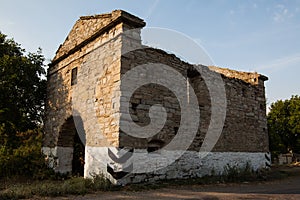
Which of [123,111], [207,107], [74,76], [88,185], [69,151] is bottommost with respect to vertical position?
[88,185]

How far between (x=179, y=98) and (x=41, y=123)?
6586 millimetres

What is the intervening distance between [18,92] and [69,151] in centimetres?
308

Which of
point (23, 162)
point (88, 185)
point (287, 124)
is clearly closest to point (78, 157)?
point (23, 162)

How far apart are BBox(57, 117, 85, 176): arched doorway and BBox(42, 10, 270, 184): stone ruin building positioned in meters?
0.04

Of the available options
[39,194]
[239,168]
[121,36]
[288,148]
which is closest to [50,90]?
[121,36]

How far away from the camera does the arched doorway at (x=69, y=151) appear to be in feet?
34.5

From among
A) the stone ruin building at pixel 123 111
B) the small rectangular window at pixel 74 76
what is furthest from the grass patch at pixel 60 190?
the small rectangular window at pixel 74 76

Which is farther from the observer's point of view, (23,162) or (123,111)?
(23,162)

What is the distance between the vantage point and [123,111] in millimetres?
7531

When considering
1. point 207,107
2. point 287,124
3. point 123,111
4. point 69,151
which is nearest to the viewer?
point 123,111

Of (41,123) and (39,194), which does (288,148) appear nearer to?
(41,123)

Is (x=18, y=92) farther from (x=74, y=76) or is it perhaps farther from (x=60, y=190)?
(x=60, y=190)

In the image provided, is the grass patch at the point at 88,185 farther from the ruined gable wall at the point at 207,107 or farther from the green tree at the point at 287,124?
the green tree at the point at 287,124

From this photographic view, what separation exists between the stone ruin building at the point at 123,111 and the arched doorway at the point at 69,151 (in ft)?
0.12
